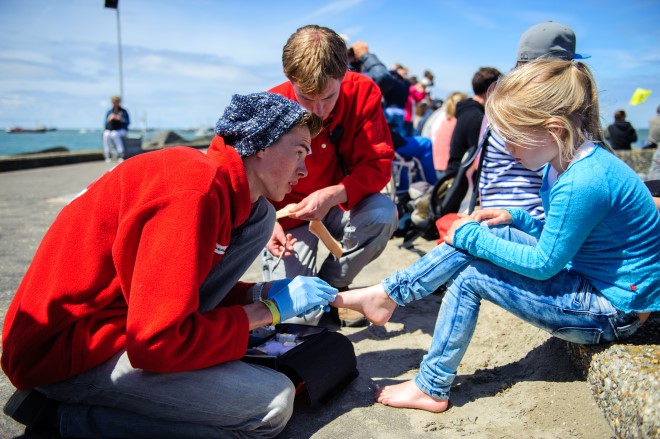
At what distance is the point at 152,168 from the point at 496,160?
198 centimetres

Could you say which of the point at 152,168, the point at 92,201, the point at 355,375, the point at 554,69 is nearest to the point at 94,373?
the point at 92,201

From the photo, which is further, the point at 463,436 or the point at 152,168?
the point at 463,436

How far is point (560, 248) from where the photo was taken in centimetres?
190

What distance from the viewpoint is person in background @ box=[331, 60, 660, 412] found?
1900 mm

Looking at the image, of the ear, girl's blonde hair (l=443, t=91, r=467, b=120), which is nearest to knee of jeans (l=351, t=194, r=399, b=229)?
the ear

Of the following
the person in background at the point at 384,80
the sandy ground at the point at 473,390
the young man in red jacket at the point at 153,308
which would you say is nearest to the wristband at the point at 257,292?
the young man in red jacket at the point at 153,308

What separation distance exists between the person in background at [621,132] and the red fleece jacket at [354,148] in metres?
11.5

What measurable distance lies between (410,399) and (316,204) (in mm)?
1188

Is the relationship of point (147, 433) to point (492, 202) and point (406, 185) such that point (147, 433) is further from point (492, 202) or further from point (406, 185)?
point (406, 185)

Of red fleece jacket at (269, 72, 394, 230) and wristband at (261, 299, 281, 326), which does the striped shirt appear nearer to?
red fleece jacket at (269, 72, 394, 230)

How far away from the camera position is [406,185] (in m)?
5.77

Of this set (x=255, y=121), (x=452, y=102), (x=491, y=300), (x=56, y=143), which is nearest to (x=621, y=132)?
(x=452, y=102)

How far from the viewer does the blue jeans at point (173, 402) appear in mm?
1825

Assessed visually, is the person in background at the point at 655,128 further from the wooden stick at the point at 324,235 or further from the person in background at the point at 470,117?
the wooden stick at the point at 324,235
